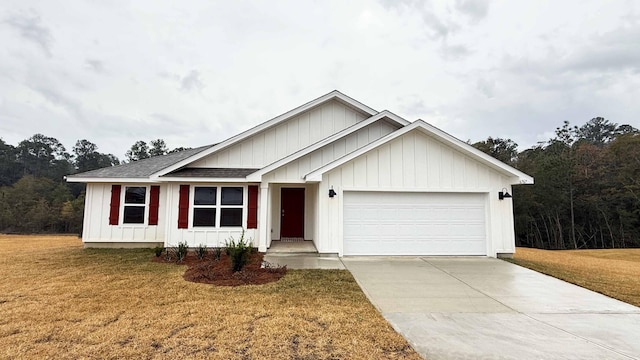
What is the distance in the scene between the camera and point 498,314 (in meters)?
4.62

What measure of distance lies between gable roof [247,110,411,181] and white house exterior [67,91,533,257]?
4 centimetres

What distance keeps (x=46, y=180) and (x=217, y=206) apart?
150 ft

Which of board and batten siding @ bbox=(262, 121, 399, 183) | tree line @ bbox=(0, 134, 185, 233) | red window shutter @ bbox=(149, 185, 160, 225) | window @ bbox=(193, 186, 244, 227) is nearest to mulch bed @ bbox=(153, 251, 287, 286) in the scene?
window @ bbox=(193, 186, 244, 227)

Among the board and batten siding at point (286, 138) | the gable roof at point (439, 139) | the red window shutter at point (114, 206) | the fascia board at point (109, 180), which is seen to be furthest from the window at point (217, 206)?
the red window shutter at point (114, 206)

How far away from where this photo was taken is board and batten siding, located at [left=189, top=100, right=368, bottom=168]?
11.0m

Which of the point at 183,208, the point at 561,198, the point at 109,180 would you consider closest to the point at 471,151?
the point at 183,208

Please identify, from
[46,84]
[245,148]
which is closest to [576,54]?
[245,148]

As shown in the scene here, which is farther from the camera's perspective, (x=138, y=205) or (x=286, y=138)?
(x=286, y=138)

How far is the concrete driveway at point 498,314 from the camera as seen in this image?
346 centimetres

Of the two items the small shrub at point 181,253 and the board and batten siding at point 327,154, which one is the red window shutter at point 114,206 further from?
the board and batten siding at point 327,154

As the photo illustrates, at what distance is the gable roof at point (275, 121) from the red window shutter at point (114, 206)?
7.34 ft

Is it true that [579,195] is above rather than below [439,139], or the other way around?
below

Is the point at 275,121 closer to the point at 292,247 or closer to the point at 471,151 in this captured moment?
the point at 292,247

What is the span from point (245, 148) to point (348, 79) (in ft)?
32.1
